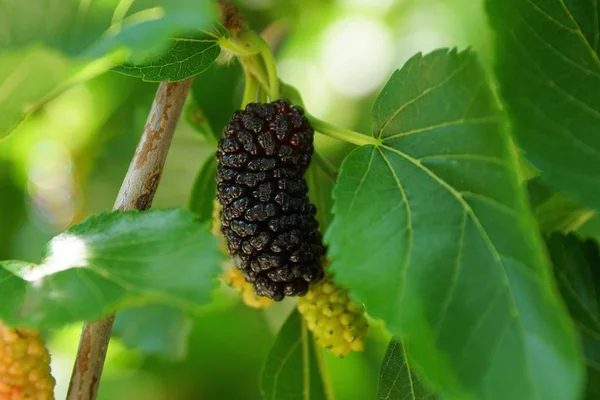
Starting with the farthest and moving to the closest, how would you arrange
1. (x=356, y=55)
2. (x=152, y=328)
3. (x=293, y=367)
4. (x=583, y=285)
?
1. (x=356, y=55)
2. (x=152, y=328)
3. (x=293, y=367)
4. (x=583, y=285)

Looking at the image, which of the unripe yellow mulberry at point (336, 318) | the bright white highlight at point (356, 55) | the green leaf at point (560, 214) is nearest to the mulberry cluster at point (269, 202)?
the unripe yellow mulberry at point (336, 318)

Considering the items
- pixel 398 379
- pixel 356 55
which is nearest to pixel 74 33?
pixel 398 379

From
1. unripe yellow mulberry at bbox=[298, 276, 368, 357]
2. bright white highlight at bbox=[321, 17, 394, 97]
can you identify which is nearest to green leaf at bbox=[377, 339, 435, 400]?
unripe yellow mulberry at bbox=[298, 276, 368, 357]

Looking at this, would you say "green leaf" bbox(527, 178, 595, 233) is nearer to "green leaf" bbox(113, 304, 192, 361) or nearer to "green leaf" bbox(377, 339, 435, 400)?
"green leaf" bbox(377, 339, 435, 400)

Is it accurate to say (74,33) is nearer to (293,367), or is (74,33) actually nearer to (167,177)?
(293,367)

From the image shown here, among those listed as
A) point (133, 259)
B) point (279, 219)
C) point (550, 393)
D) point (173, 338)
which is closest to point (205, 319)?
point (173, 338)

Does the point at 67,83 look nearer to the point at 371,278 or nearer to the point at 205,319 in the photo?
the point at 371,278

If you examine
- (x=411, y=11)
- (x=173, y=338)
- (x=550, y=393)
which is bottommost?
(x=550, y=393)
